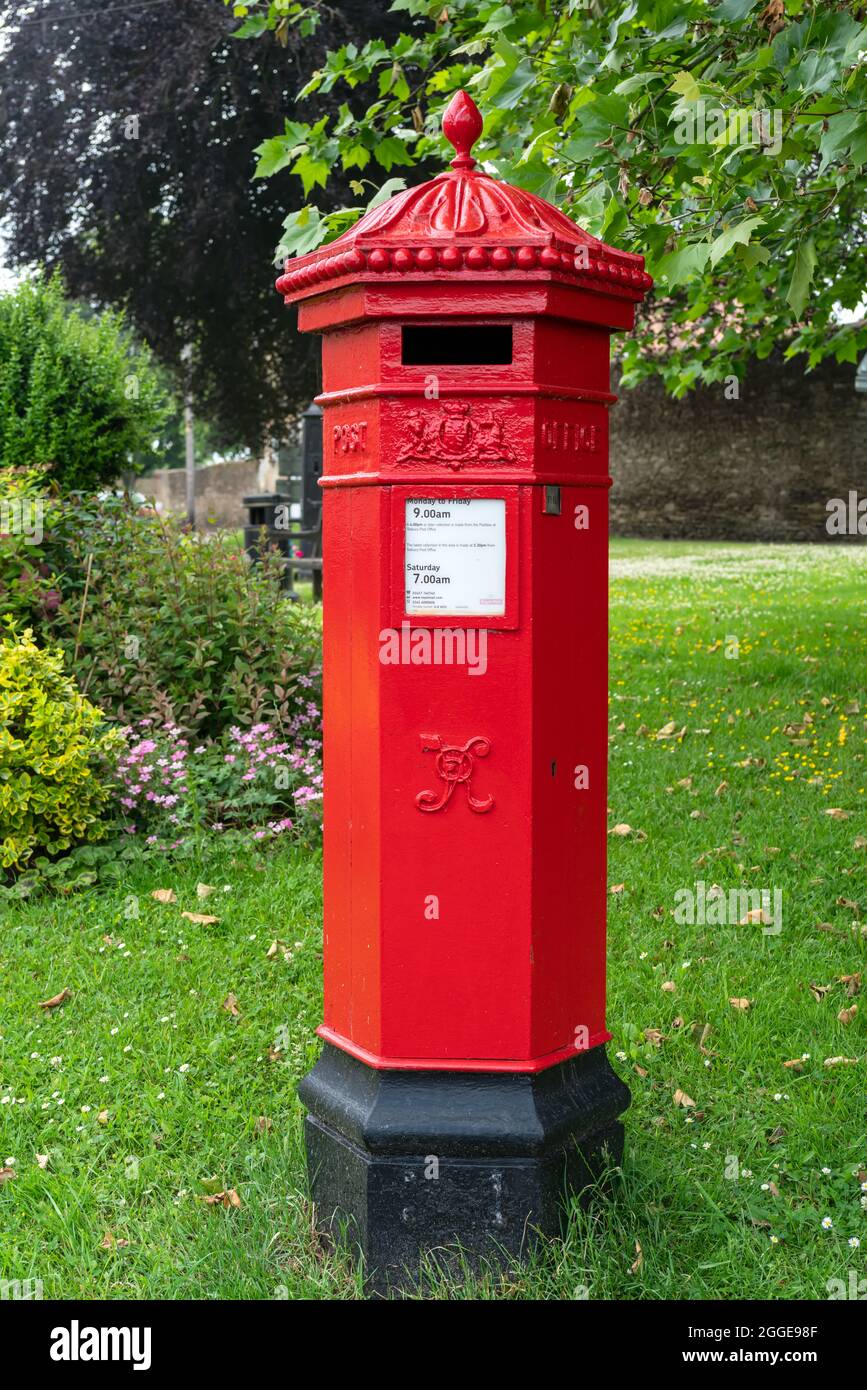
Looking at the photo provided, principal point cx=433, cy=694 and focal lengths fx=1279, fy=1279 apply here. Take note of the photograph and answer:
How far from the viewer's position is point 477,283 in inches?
99.8

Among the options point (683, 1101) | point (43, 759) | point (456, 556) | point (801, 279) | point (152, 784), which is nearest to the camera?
point (456, 556)

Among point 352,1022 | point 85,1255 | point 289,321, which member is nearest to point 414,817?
point 352,1022

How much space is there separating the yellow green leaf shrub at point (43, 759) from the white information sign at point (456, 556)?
2998 mm

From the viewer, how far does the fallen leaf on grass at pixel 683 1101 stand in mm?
3490

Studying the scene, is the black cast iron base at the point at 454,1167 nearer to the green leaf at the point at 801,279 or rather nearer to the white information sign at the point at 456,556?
the white information sign at the point at 456,556

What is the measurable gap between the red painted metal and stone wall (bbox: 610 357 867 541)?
890 inches

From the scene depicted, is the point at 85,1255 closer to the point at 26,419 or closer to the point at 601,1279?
the point at 601,1279

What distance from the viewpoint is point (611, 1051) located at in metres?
A: 3.83

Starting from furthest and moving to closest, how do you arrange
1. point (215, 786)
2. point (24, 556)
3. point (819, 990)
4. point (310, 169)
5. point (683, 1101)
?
1. point (24, 556)
2. point (215, 786)
3. point (310, 169)
4. point (819, 990)
5. point (683, 1101)

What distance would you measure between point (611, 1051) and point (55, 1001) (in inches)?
71.4

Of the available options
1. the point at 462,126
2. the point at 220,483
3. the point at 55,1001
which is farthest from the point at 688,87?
the point at 220,483

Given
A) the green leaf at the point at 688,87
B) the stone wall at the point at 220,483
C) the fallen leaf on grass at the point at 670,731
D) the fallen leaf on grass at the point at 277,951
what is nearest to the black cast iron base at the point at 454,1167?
the fallen leaf on grass at the point at 277,951

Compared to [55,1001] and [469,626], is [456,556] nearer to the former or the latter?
[469,626]

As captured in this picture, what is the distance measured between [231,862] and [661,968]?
6.43ft
